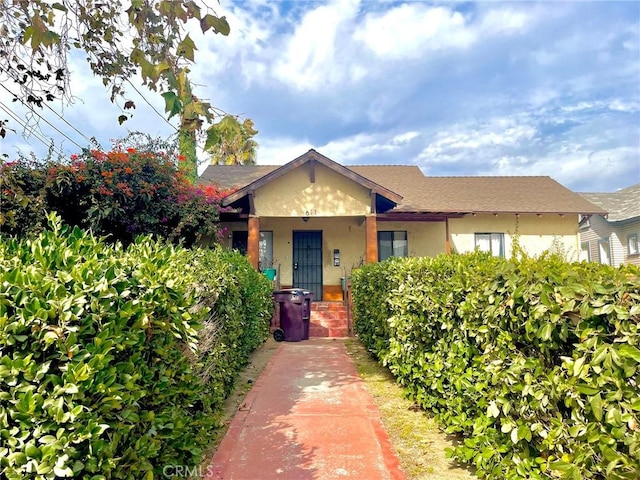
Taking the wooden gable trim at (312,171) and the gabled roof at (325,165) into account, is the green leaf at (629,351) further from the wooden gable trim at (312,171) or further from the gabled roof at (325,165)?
the wooden gable trim at (312,171)

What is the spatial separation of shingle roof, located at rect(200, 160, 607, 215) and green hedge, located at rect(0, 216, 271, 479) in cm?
1247

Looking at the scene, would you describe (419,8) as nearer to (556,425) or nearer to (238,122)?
(238,122)

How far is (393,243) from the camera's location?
629 inches

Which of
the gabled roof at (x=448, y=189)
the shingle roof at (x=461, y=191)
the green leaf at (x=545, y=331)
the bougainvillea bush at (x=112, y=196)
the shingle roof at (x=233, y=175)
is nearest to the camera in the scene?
the green leaf at (x=545, y=331)

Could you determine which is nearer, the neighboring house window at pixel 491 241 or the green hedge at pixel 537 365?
the green hedge at pixel 537 365

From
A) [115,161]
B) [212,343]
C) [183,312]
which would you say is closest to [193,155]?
[115,161]

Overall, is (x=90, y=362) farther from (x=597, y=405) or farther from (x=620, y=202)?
(x=620, y=202)

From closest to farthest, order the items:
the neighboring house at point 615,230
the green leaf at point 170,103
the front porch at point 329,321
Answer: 1. the green leaf at point 170,103
2. the front porch at point 329,321
3. the neighboring house at point 615,230

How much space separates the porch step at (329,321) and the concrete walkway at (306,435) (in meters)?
5.04

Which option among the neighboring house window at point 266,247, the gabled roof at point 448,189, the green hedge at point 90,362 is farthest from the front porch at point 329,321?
the green hedge at point 90,362

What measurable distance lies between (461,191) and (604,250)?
47.4 ft

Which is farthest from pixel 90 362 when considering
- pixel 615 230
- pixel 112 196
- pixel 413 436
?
pixel 615 230

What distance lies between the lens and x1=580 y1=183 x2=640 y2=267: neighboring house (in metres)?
21.5

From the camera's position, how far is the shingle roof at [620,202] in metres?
21.9
